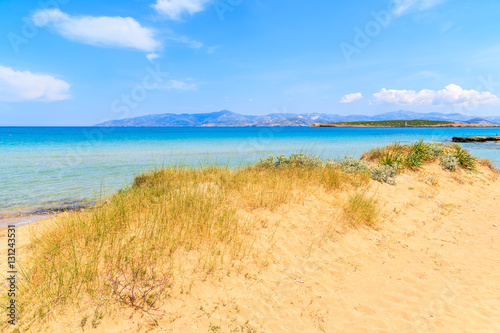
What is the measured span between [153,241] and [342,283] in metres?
3.92

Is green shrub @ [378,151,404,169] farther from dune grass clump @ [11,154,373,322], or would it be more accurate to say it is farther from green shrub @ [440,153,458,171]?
dune grass clump @ [11,154,373,322]

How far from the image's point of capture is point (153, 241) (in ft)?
16.5

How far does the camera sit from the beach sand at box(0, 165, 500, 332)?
148 inches

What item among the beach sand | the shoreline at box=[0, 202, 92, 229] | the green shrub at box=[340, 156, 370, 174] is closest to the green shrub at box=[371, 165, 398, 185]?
the green shrub at box=[340, 156, 370, 174]

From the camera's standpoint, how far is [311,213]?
284 inches

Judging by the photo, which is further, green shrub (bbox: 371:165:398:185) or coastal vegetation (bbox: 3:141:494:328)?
green shrub (bbox: 371:165:398:185)

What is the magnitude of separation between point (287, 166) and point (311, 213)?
148 inches

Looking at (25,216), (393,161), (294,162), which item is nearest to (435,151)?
(393,161)

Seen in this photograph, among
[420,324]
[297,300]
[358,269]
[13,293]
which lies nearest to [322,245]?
[358,269]

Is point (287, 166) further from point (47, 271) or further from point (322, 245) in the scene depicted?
point (47, 271)

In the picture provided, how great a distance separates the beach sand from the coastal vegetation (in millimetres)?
236

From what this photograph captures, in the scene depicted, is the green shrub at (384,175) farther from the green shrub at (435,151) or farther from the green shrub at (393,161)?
the green shrub at (435,151)

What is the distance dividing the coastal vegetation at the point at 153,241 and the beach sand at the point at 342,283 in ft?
0.77

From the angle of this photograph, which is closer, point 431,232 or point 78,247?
point 78,247
